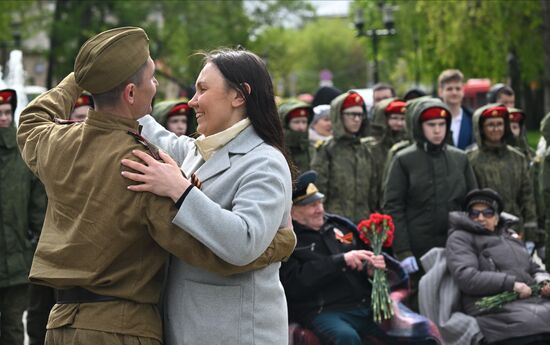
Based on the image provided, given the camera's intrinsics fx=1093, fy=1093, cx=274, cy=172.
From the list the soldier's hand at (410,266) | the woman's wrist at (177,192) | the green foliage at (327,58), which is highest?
the woman's wrist at (177,192)

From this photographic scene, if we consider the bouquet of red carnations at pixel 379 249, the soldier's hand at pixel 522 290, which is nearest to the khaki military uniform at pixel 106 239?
the bouquet of red carnations at pixel 379 249

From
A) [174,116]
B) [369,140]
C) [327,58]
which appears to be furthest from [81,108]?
[327,58]

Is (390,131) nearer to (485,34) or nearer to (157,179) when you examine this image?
(157,179)

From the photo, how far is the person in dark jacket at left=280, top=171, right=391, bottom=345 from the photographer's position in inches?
283

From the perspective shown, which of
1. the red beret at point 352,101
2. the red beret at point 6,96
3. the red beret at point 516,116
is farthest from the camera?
the red beret at point 516,116

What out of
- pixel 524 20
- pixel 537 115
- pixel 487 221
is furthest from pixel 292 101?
pixel 537 115

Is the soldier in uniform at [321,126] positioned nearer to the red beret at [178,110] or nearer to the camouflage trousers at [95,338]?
the red beret at [178,110]

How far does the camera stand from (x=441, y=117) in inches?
372

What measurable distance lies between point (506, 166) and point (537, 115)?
143 feet

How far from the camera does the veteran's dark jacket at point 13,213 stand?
26.5ft

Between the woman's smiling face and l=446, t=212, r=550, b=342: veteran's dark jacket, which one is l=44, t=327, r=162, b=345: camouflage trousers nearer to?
the woman's smiling face

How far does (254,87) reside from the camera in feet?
13.6

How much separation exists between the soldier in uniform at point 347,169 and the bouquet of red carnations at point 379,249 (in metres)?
2.54

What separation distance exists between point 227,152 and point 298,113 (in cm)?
723
